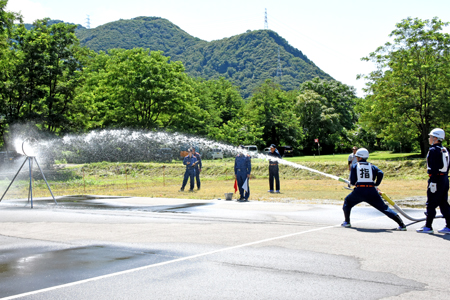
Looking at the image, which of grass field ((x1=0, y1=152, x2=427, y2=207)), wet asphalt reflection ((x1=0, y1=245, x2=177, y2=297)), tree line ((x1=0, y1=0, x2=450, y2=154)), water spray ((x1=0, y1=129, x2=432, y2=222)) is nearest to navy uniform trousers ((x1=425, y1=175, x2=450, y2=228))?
wet asphalt reflection ((x1=0, y1=245, x2=177, y2=297))

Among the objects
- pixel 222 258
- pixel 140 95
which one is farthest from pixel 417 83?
pixel 222 258

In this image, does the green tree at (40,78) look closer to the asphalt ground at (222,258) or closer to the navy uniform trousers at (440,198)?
the asphalt ground at (222,258)

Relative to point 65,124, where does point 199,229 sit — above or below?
below

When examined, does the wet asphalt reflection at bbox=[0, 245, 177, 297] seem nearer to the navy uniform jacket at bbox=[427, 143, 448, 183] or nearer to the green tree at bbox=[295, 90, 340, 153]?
the navy uniform jacket at bbox=[427, 143, 448, 183]

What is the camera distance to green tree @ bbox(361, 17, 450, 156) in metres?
38.3

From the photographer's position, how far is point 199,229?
9711 millimetres

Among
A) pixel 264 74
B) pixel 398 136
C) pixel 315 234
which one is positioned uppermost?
pixel 264 74

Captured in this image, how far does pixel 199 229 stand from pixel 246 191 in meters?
6.82

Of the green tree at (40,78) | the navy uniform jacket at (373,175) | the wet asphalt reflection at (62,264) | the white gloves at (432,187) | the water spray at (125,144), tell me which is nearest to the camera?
the wet asphalt reflection at (62,264)

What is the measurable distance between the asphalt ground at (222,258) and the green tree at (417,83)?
1218 inches

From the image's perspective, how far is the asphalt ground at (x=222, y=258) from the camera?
514 cm

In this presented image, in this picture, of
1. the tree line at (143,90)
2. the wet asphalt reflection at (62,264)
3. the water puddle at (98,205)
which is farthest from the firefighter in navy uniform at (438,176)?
the tree line at (143,90)

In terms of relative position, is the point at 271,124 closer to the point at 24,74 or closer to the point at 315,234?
the point at 24,74

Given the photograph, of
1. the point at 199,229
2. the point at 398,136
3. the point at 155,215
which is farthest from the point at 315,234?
the point at 398,136
